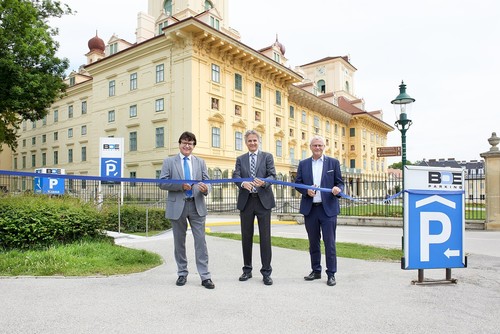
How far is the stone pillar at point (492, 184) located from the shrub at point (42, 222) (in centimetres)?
1446

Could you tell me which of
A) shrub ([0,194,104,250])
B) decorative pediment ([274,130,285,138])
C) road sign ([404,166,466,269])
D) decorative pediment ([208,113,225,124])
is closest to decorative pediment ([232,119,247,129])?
decorative pediment ([208,113,225,124])

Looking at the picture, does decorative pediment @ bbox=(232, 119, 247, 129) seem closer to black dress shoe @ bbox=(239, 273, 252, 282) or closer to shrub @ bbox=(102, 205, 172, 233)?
shrub @ bbox=(102, 205, 172, 233)

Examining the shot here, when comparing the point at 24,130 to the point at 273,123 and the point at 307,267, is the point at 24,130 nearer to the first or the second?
the point at 273,123

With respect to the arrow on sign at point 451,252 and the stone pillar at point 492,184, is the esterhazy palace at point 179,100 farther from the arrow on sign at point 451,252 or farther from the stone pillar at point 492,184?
the arrow on sign at point 451,252

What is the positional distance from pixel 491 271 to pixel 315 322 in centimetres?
447

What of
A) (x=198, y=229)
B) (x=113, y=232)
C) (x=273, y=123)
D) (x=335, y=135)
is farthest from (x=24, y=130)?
(x=198, y=229)

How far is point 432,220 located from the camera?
562 cm

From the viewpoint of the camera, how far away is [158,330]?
3.59 meters

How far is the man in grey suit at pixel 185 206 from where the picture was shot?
5410 millimetres

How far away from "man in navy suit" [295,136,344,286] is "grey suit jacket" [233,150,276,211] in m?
0.57

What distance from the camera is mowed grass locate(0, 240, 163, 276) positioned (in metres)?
5.75

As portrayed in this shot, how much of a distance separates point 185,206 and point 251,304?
5.80ft

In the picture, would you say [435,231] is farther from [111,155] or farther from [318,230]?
[111,155]

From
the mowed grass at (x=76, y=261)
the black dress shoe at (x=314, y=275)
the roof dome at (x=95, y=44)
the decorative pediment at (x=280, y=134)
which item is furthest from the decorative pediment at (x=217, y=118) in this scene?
the black dress shoe at (x=314, y=275)
